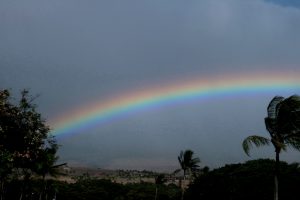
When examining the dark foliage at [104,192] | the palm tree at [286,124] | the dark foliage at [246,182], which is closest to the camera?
the palm tree at [286,124]

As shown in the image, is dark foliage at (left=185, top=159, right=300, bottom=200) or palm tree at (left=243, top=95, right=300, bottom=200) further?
dark foliage at (left=185, top=159, right=300, bottom=200)

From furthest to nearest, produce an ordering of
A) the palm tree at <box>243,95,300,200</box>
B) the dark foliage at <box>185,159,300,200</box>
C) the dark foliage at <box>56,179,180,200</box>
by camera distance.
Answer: the dark foliage at <box>56,179,180,200</box>, the dark foliage at <box>185,159,300,200</box>, the palm tree at <box>243,95,300,200</box>

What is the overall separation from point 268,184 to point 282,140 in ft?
188

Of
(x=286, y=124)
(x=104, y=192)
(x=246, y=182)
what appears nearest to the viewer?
(x=286, y=124)

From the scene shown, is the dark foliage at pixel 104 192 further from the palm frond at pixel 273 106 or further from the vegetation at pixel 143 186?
the palm frond at pixel 273 106

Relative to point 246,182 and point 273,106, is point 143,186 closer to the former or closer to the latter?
point 246,182

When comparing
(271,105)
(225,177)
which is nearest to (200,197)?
(225,177)

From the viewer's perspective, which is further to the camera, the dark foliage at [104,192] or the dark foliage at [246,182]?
the dark foliage at [104,192]

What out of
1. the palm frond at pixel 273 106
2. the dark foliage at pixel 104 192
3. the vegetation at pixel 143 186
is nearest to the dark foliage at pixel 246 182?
the vegetation at pixel 143 186

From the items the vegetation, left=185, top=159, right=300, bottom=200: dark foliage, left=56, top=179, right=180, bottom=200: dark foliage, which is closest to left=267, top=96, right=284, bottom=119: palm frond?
the vegetation

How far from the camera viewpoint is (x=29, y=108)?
1378 inches

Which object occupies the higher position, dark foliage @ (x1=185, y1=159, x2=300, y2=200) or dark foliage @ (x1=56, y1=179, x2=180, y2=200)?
dark foliage @ (x1=56, y1=179, x2=180, y2=200)

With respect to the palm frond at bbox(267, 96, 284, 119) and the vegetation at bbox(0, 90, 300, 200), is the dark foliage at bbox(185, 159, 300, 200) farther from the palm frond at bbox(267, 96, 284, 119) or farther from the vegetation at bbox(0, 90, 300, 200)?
the palm frond at bbox(267, 96, 284, 119)

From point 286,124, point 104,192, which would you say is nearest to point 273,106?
point 286,124
